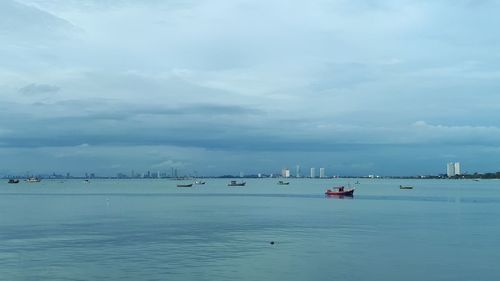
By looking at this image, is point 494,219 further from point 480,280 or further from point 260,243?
point 480,280

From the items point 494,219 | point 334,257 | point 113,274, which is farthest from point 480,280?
point 494,219

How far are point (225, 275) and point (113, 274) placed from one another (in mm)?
6402

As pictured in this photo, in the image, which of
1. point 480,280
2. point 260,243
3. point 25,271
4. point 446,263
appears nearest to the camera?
point 480,280

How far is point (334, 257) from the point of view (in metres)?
38.5

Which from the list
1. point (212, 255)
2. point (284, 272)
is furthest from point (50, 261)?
point (284, 272)

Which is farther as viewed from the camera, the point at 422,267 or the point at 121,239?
the point at 121,239

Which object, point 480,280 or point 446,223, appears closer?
point 480,280

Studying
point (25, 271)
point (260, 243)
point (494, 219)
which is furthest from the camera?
point (494, 219)

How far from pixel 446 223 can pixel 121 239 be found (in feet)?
116

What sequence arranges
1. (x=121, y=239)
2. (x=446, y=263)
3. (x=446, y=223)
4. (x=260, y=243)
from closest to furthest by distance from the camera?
(x=446, y=263), (x=260, y=243), (x=121, y=239), (x=446, y=223)

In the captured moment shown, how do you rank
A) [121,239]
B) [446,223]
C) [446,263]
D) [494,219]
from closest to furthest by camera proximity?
[446,263], [121,239], [446,223], [494,219]

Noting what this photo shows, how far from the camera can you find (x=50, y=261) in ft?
121

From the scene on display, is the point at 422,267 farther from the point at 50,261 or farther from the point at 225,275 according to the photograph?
the point at 50,261

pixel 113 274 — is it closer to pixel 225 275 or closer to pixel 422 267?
pixel 225 275
